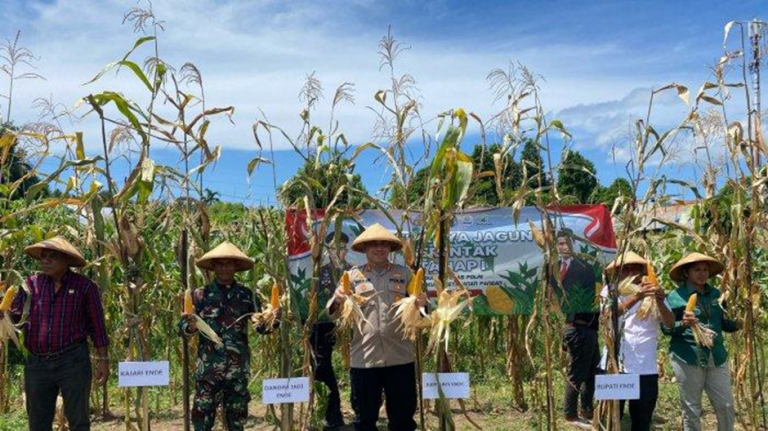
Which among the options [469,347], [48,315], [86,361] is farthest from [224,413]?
[469,347]

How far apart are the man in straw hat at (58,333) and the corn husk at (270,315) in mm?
1125

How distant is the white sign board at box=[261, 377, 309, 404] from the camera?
3.99 meters

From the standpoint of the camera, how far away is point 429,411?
6.36m

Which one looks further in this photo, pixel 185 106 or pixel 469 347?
pixel 469 347

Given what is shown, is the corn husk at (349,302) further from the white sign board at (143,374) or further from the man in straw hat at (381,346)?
the white sign board at (143,374)

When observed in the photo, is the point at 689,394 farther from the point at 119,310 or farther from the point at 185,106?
the point at 119,310

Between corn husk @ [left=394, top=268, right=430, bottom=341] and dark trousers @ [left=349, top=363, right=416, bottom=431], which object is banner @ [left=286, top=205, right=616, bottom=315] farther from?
corn husk @ [left=394, top=268, right=430, bottom=341]

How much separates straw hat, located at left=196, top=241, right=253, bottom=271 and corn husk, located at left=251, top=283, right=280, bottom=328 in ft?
1.50

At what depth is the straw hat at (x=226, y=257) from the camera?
14.3ft

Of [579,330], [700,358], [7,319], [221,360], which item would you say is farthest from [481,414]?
[7,319]

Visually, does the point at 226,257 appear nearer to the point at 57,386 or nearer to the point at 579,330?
the point at 57,386

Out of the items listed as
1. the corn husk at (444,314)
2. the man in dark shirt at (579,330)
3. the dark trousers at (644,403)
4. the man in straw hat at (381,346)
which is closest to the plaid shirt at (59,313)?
the man in straw hat at (381,346)

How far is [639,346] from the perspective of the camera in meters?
4.59

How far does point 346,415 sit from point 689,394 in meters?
3.04
